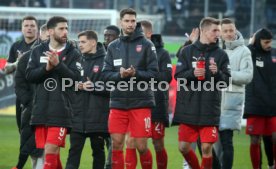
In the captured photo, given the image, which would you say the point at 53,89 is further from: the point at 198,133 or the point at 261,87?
the point at 261,87

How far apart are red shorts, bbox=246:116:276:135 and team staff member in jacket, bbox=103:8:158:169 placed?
2.40 metres

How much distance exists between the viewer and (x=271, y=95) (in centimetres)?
1402

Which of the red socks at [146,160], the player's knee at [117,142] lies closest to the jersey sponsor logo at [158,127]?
the red socks at [146,160]

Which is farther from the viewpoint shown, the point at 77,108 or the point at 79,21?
the point at 79,21

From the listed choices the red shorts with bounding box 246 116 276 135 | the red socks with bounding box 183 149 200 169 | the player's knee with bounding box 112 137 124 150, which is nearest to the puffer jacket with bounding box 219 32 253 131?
the red shorts with bounding box 246 116 276 135

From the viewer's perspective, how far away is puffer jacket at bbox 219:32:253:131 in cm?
1341

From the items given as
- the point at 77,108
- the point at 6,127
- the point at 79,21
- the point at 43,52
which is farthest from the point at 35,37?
the point at 79,21

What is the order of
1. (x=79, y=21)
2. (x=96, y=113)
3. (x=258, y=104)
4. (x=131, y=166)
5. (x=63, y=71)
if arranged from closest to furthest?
(x=63, y=71) → (x=131, y=166) → (x=96, y=113) → (x=258, y=104) → (x=79, y=21)

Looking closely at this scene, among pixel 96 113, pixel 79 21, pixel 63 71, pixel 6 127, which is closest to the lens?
pixel 63 71

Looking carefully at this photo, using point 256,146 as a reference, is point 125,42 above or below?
above

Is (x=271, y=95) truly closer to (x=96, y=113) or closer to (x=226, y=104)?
(x=226, y=104)

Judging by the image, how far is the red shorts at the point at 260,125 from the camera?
13930 millimetres

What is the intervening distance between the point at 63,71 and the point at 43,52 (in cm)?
47

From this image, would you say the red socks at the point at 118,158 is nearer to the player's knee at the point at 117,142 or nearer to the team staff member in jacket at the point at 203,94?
→ the player's knee at the point at 117,142
